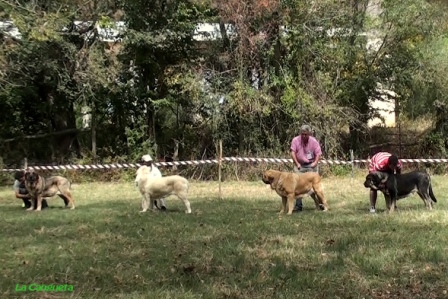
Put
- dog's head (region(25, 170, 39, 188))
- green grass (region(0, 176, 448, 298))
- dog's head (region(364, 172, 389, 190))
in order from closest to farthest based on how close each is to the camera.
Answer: green grass (region(0, 176, 448, 298)) → dog's head (region(364, 172, 389, 190)) → dog's head (region(25, 170, 39, 188))

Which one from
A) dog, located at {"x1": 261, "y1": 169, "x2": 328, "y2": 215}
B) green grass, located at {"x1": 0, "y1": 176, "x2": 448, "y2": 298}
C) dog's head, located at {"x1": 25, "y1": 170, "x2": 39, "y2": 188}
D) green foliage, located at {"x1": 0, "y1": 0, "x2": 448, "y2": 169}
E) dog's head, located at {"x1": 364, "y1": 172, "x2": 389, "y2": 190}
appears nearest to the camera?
green grass, located at {"x1": 0, "y1": 176, "x2": 448, "y2": 298}

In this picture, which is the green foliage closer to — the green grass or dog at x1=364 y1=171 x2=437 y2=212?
the green grass

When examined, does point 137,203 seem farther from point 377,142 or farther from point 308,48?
point 377,142

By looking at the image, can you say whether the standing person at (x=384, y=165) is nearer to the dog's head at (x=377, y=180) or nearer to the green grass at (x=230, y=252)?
the dog's head at (x=377, y=180)

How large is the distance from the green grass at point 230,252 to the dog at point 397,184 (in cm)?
33

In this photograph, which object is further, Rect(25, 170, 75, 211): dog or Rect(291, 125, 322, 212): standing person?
Rect(25, 170, 75, 211): dog

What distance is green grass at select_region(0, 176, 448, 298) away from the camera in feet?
16.9

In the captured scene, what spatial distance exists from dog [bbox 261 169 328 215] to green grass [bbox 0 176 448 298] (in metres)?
0.40

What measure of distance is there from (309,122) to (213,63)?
435 centimetres

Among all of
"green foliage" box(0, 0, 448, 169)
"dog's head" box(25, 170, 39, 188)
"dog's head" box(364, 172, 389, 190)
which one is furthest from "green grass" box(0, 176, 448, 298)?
"green foliage" box(0, 0, 448, 169)

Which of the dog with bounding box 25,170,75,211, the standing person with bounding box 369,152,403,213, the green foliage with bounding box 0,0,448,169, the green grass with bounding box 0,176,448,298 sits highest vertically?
the green foliage with bounding box 0,0,448,169

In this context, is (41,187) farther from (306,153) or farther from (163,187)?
(306,153)

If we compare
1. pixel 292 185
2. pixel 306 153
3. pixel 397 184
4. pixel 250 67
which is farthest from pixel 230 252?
pixel 250 67

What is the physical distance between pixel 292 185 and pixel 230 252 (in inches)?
149
